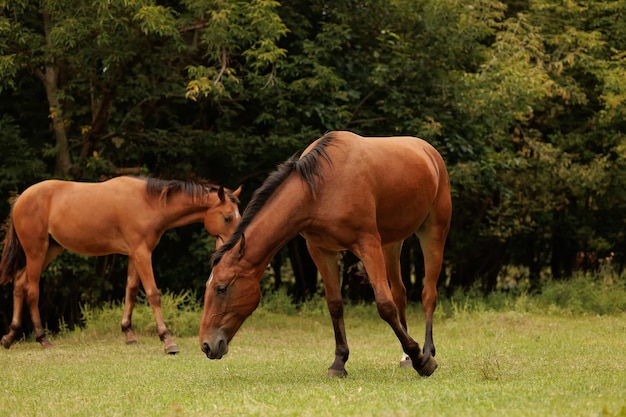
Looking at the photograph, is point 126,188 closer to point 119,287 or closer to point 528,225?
point 119,287

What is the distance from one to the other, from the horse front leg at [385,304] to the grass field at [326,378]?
16cm

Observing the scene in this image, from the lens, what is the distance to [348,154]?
8.19m

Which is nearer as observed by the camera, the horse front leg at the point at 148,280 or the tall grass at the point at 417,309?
the horse front leg at the point at 148,280

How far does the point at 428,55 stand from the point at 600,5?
454cm

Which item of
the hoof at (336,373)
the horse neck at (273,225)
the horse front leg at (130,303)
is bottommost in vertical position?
the horse front leg at (130,303)

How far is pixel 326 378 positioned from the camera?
26.5 feet

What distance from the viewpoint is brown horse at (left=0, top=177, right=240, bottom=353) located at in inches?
516

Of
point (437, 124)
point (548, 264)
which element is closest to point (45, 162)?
point (437, 124)

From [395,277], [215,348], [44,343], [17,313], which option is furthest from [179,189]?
[215,348]

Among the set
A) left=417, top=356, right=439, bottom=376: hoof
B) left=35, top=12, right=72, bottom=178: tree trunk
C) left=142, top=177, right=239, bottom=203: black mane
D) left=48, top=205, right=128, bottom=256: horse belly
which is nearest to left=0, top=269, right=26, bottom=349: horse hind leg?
left=48, top=205, right=128, bottom=256: horse belly

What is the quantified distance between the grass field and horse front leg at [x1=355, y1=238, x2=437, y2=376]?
0.53ft

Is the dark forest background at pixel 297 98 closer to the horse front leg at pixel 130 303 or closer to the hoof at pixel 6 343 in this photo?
the horse front leg at pixel 130 303

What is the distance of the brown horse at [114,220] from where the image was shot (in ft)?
43.0

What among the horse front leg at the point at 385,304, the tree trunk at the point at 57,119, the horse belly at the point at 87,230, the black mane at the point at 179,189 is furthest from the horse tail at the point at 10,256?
the horse front leg at the point at 385,304
